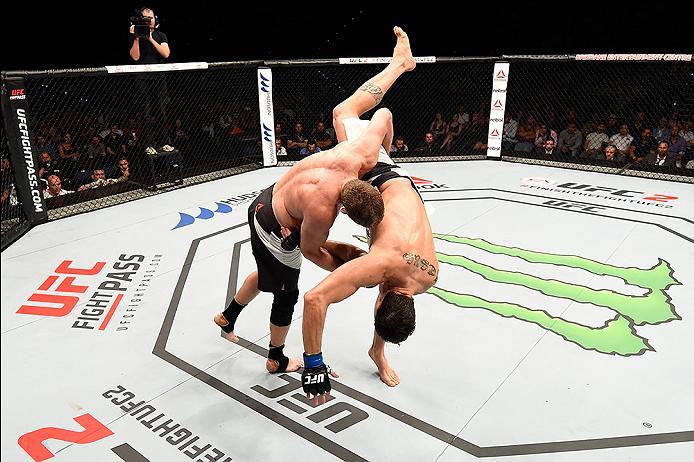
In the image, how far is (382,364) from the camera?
2318 mm

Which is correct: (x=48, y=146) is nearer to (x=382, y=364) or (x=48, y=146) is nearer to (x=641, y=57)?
(x=382, y=364)

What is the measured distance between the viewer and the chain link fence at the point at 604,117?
5.89 meters

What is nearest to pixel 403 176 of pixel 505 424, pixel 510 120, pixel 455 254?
pixel 505 424

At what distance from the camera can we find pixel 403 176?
2.44 m

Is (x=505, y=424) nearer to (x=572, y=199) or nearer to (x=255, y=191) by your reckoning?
(x=572, y=199)

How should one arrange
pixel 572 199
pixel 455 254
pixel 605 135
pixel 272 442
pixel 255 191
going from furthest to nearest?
1. pixel 605 135
2. pixel 255 191
3. pixel 572 199
4. pixel 455 254
5. pixel 272 442

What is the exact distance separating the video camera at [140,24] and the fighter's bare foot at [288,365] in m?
3.96

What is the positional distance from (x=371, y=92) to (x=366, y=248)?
115cm

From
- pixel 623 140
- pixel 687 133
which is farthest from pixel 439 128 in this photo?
pixel 687 133

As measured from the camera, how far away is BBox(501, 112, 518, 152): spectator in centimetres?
672

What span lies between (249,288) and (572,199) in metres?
3.61

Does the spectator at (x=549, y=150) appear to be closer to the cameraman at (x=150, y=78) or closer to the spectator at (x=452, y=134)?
the spectator at (x=452, y=134)

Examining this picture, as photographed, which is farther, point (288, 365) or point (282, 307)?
point (288, 365)

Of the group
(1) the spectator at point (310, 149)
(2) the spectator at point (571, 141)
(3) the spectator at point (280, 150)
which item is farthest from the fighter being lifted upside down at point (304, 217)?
(2) the spectator at point (571, 141)
